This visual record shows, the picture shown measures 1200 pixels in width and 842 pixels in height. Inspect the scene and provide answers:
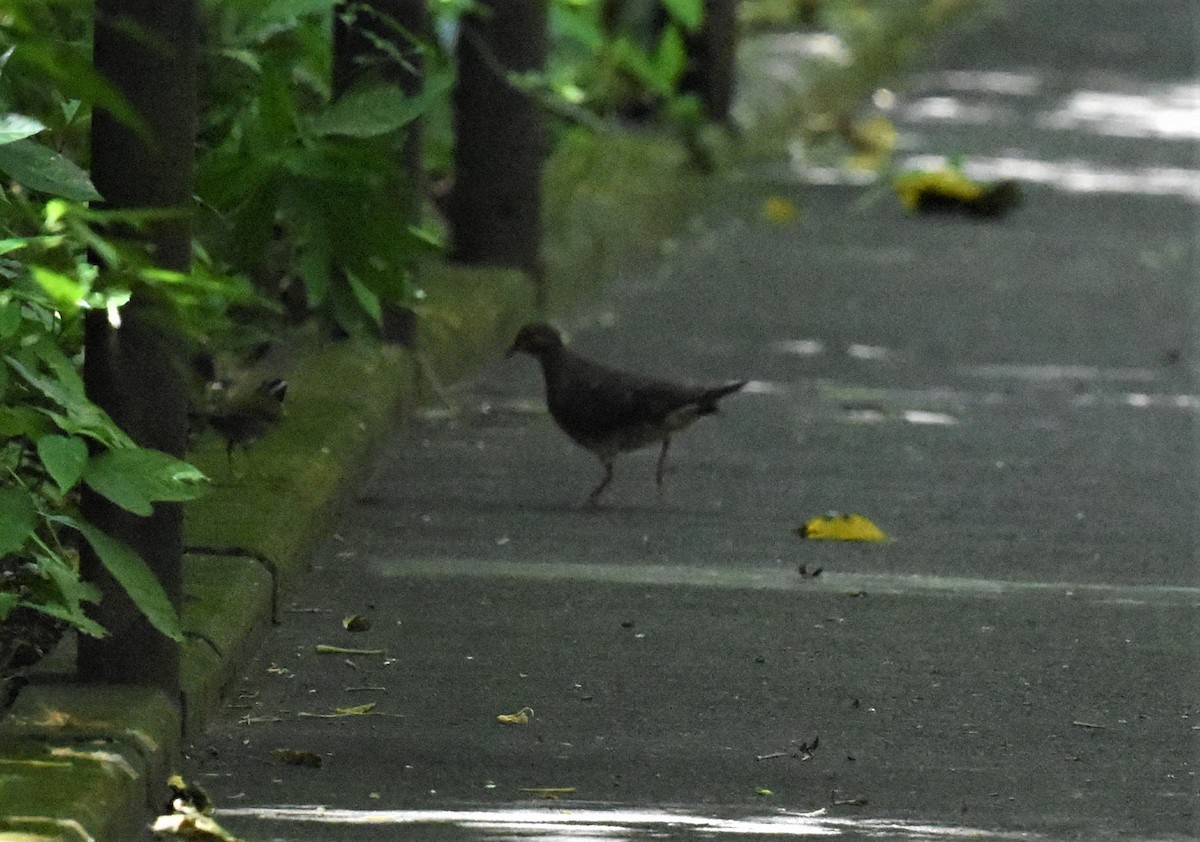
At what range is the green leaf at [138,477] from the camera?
169 inches

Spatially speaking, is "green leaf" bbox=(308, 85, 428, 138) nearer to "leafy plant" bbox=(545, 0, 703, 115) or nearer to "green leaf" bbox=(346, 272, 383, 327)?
"green leaf" bbox=(346, 272, 383, 327)

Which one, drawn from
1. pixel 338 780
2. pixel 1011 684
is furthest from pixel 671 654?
pixel 338 780

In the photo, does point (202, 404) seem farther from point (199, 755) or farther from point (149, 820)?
point (149, 820)

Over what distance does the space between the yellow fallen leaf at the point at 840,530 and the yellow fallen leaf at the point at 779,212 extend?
6740mm

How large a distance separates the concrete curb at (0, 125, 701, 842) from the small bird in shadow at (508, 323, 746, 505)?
0.54m

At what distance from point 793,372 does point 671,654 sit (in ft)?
13.0

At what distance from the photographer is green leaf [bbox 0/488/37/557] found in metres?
4.26

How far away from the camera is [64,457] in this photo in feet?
14.1

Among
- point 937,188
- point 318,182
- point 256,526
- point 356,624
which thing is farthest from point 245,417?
point 937,188

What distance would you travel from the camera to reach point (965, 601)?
20.0 ft

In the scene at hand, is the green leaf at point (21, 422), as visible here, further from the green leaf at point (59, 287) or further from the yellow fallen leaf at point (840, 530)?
the yellow fallen leaf at point (840, 530)

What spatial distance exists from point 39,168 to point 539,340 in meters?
3.33

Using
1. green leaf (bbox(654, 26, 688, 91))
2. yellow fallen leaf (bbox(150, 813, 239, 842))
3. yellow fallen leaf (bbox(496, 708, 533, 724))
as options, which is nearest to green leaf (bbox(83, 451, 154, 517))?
yellow fallen leaf (bbox(150, 813, 239, 842))

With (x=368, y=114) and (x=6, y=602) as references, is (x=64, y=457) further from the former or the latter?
(x=368, y=114)
